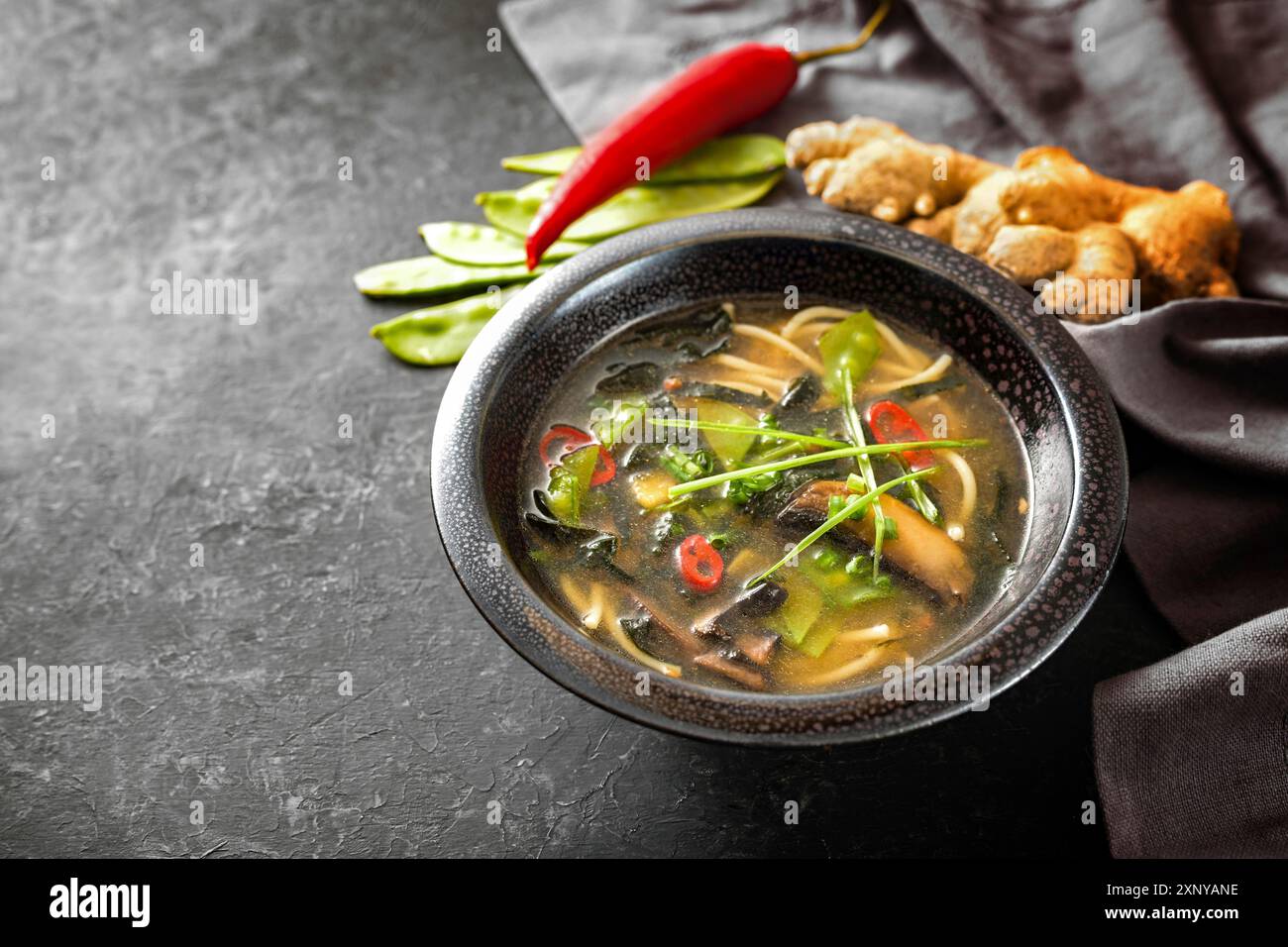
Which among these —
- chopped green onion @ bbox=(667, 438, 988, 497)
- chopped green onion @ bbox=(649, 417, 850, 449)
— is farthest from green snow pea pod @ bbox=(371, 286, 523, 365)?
chopped green onion @ bbox=(667, 438, 988, 497)

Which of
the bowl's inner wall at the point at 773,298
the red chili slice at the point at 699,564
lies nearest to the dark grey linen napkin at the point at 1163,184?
the bowl's inner wall at the point at 773,298

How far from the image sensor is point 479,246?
3865mm

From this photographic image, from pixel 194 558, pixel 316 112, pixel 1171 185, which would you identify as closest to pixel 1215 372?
pixel 1171 185

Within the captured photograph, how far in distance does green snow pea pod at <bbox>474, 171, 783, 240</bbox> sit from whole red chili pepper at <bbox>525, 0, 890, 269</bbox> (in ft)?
0.23

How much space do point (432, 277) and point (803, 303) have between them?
121cm

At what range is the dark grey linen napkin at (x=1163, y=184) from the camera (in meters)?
2.61

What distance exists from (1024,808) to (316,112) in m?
3.34

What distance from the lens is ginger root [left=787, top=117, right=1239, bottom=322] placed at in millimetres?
3422

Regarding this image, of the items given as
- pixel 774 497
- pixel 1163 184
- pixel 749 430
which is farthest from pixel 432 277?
pixel 1163 184

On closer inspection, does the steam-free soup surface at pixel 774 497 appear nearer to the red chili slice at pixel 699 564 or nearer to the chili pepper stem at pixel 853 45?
the red chili slice at pixel 699 564

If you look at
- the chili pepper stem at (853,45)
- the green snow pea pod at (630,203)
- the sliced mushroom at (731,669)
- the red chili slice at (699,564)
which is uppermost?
the chili pepper stem at (853,45)

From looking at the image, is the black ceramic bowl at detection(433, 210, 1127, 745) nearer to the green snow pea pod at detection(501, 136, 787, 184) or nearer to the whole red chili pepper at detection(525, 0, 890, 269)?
the whole red chili pepper at detection(525, 0, 890, 269)

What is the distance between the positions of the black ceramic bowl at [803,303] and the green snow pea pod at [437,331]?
25.4 inches
